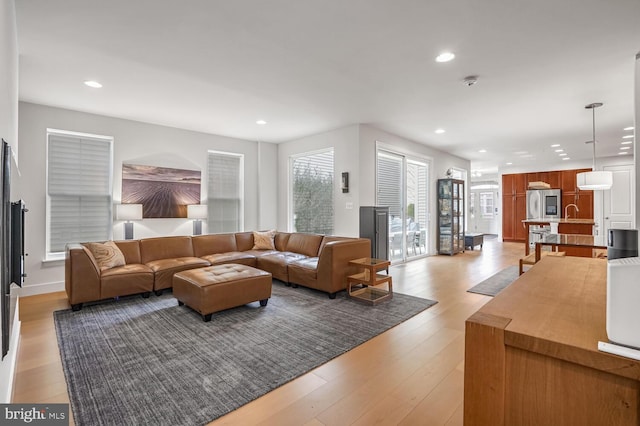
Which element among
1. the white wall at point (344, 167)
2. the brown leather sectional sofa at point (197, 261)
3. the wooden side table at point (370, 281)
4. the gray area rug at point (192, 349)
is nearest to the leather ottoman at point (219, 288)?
the gray area rug at point (192, 349)

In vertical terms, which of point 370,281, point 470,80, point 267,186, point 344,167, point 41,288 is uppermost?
point 470,80

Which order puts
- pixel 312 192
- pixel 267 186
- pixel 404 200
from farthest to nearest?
pixel 267 186
pixel 404 200
pixel 312 192

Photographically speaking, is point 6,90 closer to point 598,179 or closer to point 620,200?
point 598,179

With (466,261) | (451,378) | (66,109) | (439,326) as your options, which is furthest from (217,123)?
(466,261)

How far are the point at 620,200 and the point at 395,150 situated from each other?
7.23m

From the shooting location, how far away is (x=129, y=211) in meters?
4.80

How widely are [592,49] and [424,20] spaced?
1.81 metres

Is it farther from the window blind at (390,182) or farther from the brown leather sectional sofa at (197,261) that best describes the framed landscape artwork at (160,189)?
the window blind at (390,182)

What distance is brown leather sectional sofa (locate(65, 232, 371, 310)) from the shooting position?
364 centimetres

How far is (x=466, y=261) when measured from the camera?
6828 millimetres

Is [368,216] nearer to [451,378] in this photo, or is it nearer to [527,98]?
[527,98]

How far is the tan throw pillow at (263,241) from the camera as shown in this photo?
5836 millimetres

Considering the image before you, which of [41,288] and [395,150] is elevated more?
[395,150]

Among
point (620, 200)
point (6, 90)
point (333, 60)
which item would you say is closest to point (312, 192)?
point (333, 60)
